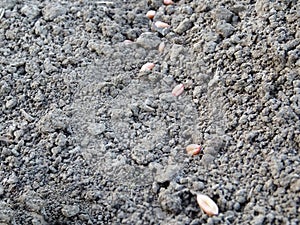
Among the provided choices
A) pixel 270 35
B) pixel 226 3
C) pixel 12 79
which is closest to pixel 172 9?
pixel 226 3

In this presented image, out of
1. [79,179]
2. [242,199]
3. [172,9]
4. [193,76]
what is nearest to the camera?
[242,199]

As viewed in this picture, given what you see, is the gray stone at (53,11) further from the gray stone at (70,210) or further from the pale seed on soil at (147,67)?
the gray stone at (70,210)

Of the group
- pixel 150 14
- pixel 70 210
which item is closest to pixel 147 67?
pixel 150 14

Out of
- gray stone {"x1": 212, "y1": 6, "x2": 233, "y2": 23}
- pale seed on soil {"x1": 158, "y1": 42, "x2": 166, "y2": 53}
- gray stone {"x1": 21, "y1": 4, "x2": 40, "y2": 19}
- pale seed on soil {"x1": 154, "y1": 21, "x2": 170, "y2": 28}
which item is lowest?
pale seed on soil {"x1": 158, "y1": 42, "x2": 166, "y2": 53}

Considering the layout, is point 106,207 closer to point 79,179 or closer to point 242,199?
point 79,179

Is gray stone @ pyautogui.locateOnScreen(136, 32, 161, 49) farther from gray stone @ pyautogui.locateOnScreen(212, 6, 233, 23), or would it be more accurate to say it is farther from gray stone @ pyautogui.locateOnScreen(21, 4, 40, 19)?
gray stone @ pyautogui.locateOnScreen(21, 4, 40, 19)

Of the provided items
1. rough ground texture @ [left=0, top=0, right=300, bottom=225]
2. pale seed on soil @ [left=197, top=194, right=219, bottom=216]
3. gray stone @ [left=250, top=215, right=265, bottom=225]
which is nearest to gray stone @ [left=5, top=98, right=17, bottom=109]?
rough ground texture @ [left=0, top=0, right=300, bottom=225]

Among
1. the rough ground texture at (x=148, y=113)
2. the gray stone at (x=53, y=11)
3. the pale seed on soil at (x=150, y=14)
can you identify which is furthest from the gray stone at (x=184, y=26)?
the gray stone at (x=53, y=11)
